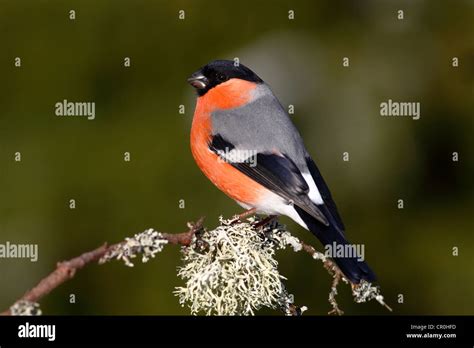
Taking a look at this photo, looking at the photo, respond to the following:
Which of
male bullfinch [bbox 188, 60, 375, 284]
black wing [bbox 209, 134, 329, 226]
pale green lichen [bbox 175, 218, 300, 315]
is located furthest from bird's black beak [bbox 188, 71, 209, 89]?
pale green lichen [bbox 175, 218, 300, 315]

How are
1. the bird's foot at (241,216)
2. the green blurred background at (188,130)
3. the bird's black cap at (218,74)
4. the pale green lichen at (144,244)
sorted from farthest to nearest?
1. the green blurred background at (188,130)
2. the bird's black cap at (218,74)
3. the bird's foot at (241,216)
4. the pale green lichen at (144,244)

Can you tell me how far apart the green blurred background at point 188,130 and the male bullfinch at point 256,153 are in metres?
1.02

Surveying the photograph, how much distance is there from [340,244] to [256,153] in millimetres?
669

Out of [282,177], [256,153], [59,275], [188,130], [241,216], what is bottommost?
[59,275]

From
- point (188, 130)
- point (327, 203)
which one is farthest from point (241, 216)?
point (188, 130)

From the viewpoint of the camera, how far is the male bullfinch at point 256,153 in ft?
12.6

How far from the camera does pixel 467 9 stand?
631cm

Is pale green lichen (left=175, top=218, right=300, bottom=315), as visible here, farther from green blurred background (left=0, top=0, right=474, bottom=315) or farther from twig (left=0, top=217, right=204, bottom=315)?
green blurred background (left=0, top=0, right=474, bottom=315)

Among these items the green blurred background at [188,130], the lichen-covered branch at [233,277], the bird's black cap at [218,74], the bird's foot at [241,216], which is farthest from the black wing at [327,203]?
the green blurred background at [188,130]

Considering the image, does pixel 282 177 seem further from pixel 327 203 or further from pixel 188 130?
pixel 188 130

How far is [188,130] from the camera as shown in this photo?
5508mm

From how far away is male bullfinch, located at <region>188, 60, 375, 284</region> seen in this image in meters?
3.85

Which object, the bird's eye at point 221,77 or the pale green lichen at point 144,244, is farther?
the bird's eye at point 221,77

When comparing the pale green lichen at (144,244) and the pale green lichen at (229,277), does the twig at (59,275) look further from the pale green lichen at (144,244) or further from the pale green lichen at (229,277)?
the pale green lichen at (229,277)
